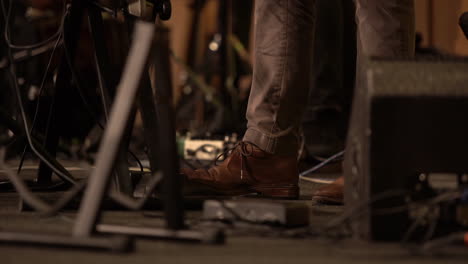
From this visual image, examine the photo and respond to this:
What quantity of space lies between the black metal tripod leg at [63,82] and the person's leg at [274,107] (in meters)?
0.34

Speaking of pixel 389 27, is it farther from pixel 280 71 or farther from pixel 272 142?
pixel 272 142

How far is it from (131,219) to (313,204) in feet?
1.44

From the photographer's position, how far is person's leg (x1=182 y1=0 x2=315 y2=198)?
1.36 metres

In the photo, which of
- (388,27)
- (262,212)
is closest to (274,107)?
(388,27)

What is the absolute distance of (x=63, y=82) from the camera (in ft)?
4.80

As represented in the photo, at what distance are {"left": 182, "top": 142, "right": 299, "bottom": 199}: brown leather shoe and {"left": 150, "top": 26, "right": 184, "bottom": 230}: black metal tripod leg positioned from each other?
535mm

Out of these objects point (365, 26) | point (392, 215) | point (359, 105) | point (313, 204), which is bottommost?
point (313, 204)

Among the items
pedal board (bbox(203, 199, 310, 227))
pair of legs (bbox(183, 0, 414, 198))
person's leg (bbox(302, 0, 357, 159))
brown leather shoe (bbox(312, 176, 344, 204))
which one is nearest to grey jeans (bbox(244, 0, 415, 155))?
pair of legs (bbox(183, 0, 414, 198))

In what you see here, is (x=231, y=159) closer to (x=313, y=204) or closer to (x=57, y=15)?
(x=313, y=204)

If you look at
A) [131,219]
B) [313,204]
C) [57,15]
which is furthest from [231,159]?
[57,15]

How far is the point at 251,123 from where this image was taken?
139 centimetres

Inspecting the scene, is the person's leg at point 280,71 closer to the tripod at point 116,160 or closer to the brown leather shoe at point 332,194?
the brown leather shoe at point 332,194

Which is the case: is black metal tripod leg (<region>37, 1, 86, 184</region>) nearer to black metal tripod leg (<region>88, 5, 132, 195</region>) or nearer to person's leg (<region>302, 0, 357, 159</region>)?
black metal tripod leg (<region>88, 5, 132, 195</region>)

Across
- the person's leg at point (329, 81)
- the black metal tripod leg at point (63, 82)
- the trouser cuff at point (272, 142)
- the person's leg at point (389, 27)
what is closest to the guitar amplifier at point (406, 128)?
the person's leg at point (389, 27)
